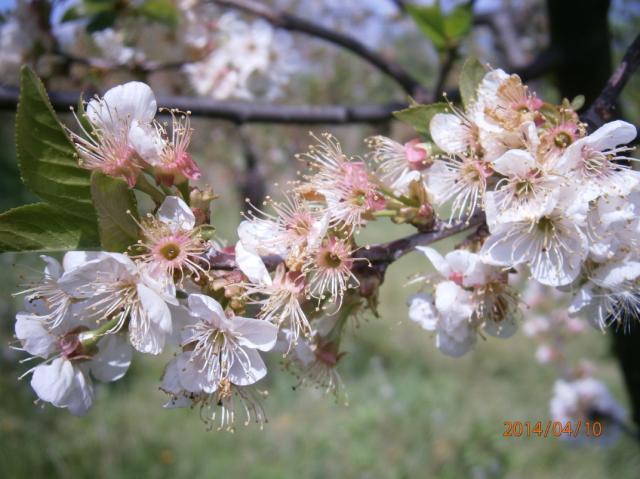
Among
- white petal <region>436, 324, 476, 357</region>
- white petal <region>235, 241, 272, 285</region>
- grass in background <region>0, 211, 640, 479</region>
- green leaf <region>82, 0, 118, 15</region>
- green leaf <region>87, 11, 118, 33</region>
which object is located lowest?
grass in background <region>0, 211, 640, 479</region>

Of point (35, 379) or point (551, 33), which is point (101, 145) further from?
point (551, 33)

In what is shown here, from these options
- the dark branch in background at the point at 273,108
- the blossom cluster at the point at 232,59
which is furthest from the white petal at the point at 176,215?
the blossom cluster at the point at 232,59

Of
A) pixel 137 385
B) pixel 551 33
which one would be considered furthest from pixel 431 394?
pixel 551 33

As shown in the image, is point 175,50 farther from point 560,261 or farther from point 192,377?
point 560,261

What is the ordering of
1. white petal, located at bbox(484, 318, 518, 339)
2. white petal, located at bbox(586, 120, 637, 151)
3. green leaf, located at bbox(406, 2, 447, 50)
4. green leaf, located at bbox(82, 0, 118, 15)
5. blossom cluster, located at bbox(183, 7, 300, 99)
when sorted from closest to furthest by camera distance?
white petal, located at bbox(586, 120, 637, 151)
white petal, located at bbox(484, 318, 518, 339)
green leaf, located at bbox(406, 2, 447, 50)
green leaf, located at bbox(82, 0, 118, 15)
blossom cluster, located at bbox(183, 7, 300, 99)

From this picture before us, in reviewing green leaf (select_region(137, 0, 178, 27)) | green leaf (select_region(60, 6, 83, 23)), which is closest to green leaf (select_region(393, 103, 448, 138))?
green leaf (select_region(137, 0, 178, 27))

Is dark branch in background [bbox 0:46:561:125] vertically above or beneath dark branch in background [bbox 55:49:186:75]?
above

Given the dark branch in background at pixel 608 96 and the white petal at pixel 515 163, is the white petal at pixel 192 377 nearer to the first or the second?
the white petal at pixel 515 163

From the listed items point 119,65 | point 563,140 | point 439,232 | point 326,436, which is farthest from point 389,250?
point 326,436

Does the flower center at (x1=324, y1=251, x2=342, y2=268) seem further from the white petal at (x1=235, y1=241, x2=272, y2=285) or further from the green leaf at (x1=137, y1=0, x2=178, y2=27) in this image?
the green leaf at (x1=137, y1=0, x2=178, y2=27)
